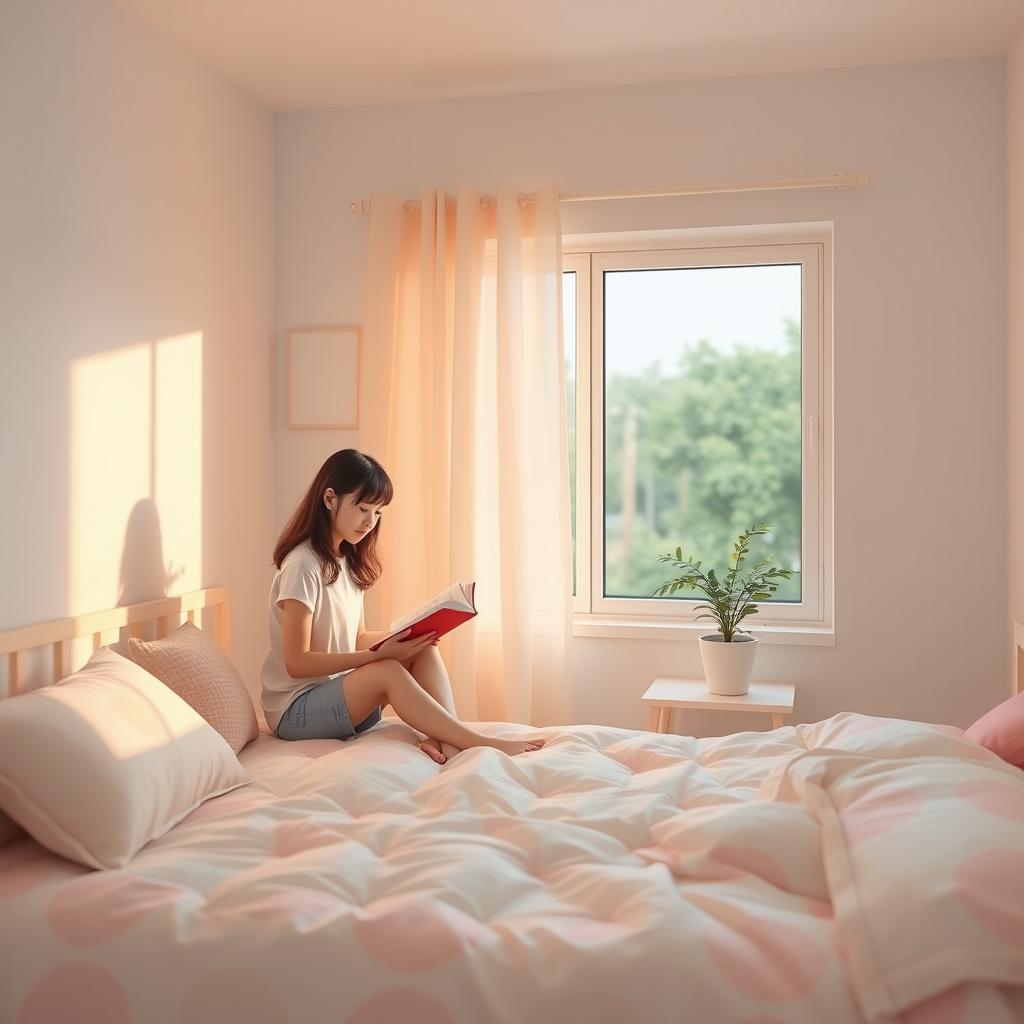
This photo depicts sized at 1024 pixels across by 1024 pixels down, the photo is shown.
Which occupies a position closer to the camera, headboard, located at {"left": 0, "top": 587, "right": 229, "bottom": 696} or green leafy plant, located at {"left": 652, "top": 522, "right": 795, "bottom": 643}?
headboard, located at {"left": 0, "top": 587, "right": 229, "bottom": 696}

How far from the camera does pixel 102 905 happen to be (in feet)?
5.00

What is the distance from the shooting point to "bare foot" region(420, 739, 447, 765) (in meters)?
2.32

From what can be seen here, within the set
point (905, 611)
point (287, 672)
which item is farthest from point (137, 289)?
point (905, 611)

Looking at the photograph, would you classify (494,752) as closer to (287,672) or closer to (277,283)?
(287,672)

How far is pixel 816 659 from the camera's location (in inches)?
125

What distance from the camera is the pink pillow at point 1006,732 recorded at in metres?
1.91

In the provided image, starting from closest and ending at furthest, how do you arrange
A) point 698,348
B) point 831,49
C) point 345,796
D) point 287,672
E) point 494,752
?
point 345,796, point 494,752, point 287,672, point 831,49, point 698,348

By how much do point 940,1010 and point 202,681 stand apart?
1.70m

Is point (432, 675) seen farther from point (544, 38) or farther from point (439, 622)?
point (544, 38)

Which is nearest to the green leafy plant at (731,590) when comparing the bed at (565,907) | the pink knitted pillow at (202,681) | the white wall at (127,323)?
the bed at (565,907)

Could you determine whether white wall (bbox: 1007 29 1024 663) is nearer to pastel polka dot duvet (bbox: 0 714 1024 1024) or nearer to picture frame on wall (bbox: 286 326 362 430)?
pastel polka dot duvet (bbox: 0 714 1024 1024)

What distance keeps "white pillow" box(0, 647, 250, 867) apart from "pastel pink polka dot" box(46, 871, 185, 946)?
0.31 feet

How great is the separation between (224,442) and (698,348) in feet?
5.22

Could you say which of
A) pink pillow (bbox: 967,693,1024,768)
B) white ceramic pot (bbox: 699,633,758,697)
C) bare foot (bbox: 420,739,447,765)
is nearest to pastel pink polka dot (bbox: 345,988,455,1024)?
bare foot (bbox: 420,739,447,765)
